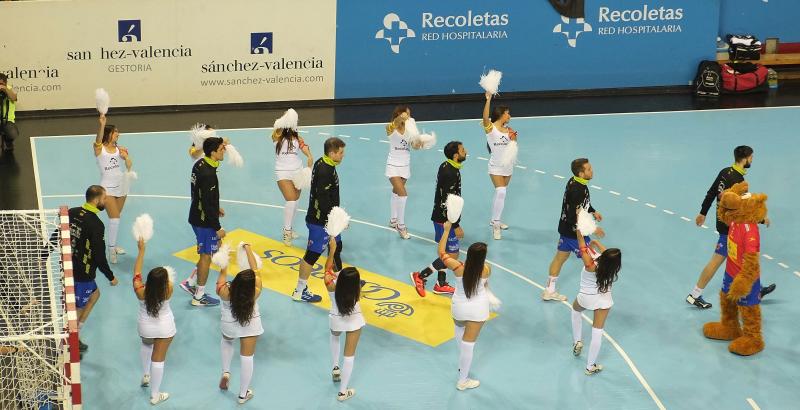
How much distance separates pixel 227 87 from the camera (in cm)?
2328

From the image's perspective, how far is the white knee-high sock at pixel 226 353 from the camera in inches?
466

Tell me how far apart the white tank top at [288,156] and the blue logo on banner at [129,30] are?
311 inches

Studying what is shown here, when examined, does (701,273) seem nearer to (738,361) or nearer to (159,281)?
(738,361)

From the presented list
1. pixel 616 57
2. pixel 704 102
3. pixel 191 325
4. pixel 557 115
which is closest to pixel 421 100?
pixel 557 115

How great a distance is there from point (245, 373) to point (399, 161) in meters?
5.52

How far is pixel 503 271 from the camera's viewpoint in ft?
50.8

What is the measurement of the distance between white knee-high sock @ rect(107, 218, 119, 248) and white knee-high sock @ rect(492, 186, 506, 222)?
5522 mm

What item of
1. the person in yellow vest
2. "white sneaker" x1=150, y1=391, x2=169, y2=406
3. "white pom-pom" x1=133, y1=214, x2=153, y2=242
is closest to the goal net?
"white pom-pom" x1=133, y1=214, x2=153, y2=242

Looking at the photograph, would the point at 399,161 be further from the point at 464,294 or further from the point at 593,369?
the point at 593,369

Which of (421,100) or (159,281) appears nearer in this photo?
(159,281)

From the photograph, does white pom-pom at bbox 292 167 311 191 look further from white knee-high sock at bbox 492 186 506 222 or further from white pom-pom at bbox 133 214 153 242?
white pom-pom at bbox 133 214 153 242

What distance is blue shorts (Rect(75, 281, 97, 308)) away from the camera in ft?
40.3

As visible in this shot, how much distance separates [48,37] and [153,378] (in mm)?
12384

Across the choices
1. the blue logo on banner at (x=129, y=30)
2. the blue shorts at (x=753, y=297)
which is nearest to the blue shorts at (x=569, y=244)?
the blue shorts at (x=753, y=297)
